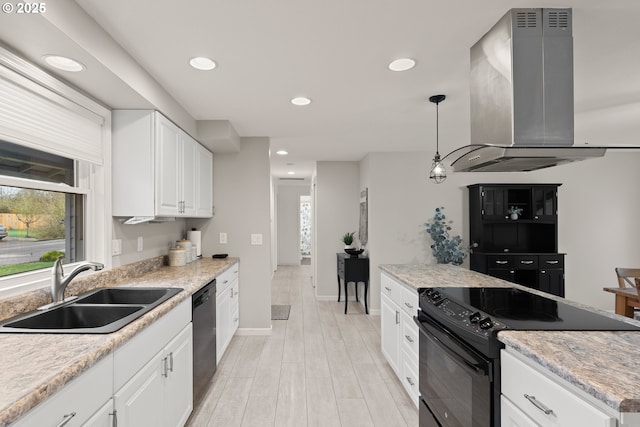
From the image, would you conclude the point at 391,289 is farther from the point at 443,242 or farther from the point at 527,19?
the point at 443,242

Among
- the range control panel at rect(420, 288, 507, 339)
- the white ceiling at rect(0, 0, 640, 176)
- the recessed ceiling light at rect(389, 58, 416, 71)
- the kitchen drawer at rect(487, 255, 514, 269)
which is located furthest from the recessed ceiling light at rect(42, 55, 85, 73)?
the kitchen drawer at rect(487, 255, 514, 269)

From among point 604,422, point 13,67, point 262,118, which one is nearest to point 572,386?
point 604,422

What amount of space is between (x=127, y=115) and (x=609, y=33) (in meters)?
3.05

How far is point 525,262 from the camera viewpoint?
468 centimetres

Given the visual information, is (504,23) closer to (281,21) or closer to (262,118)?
(281,21)

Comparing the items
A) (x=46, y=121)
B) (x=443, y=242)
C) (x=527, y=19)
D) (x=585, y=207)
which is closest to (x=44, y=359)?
(x=46, y=121)

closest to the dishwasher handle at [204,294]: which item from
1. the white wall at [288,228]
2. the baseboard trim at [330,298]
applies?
the baseboard trim at [330,298]

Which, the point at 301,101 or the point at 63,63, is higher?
the point at 301,101

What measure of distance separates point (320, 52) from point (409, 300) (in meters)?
1.77

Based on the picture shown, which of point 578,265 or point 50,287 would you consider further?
point 578,265

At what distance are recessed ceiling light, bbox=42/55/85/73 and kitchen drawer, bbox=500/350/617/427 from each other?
2.41 meters

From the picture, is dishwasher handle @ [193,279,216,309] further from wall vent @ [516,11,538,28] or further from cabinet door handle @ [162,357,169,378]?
wall vent @ [516,11,538,28]

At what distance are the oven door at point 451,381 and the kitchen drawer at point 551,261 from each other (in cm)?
361

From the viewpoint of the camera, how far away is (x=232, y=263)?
11.6 feet
